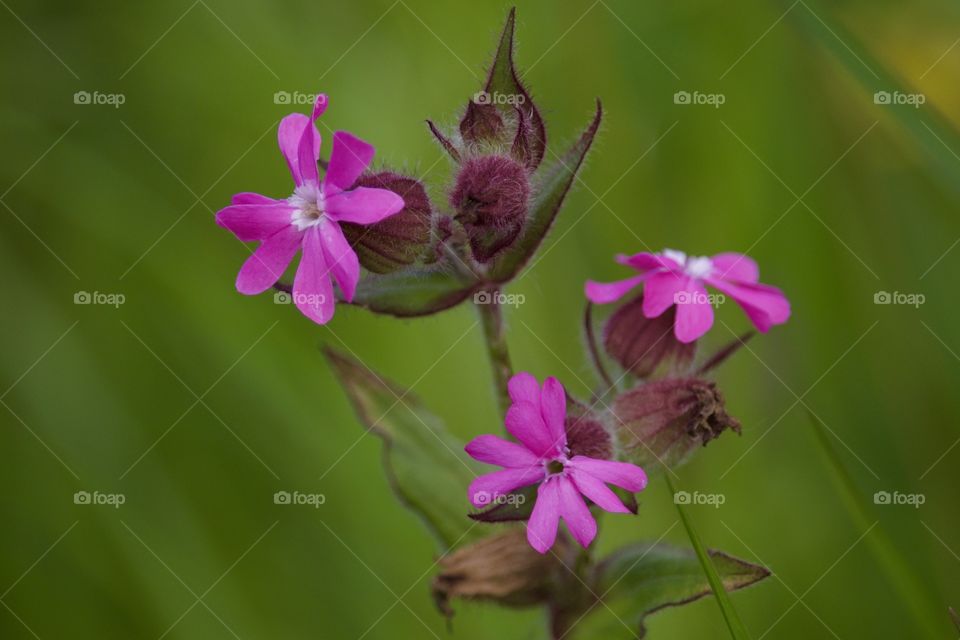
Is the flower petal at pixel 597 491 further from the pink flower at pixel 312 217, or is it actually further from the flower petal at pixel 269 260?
the flower petal at pixel 269 260

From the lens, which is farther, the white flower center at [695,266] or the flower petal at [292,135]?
the white flower center at [695,266]

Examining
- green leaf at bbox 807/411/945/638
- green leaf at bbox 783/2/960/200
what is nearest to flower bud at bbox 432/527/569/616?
green leaf at bbox 807/411/945/638

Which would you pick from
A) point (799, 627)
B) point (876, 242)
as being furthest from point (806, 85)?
point (799, 627)

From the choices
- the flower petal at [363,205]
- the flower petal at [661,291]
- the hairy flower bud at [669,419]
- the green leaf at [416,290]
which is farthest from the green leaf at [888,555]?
the flower petal at [363,205]

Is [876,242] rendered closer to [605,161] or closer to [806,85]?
[806,85]

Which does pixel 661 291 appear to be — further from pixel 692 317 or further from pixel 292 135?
pixel 292 135

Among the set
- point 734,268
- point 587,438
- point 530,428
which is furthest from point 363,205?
point 734,268
